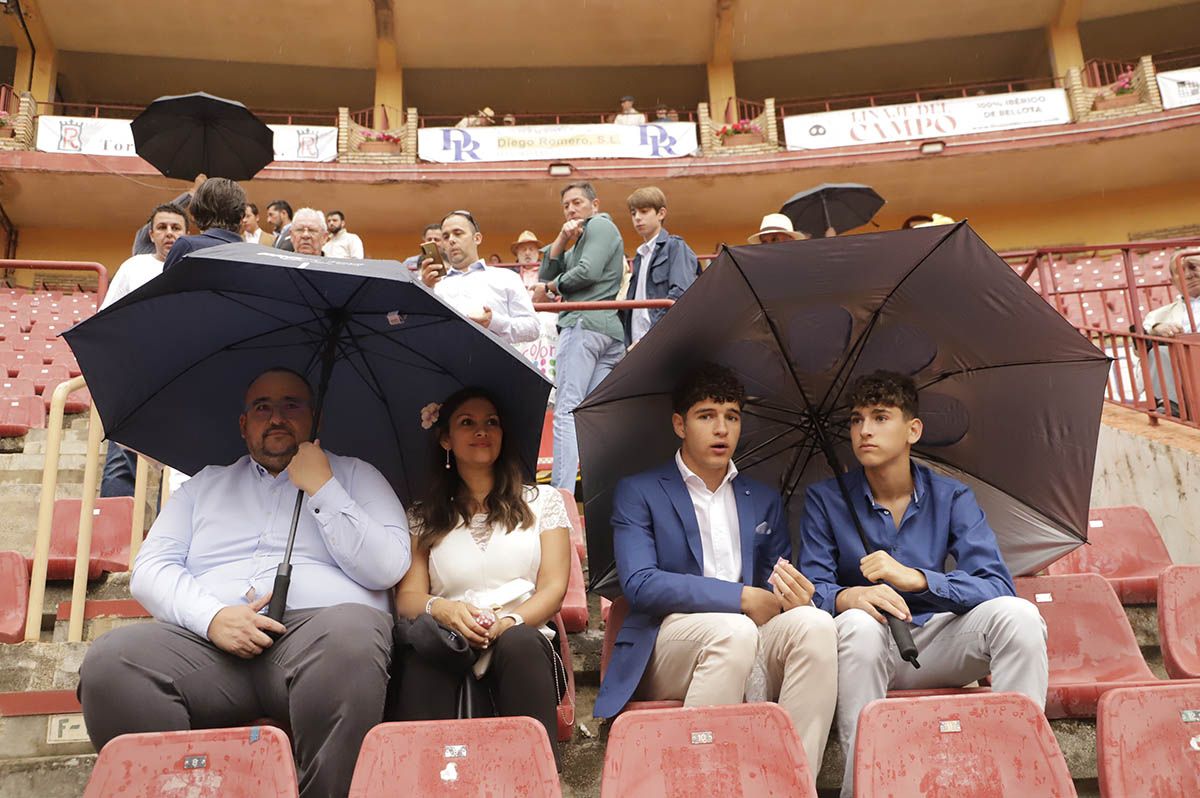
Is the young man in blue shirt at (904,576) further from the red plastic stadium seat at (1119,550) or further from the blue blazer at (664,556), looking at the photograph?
the red plastic stadium seat at (1119,550)

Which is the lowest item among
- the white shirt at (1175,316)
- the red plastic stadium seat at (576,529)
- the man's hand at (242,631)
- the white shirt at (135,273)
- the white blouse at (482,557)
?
the man's hand at (242,631)

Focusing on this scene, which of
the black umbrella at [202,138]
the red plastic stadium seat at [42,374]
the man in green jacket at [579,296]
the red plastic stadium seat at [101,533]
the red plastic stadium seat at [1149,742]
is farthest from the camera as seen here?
the red plastic stadium seat at [42,374]

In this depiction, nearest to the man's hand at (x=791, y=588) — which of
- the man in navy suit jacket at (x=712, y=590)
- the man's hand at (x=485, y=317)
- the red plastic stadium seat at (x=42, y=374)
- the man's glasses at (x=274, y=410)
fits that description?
the man in navy suit jacket at (x=712, y=590)

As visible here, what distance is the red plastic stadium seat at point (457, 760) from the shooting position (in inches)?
71.1

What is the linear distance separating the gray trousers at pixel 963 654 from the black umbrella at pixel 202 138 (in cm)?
562

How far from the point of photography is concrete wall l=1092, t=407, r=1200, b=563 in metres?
4.27

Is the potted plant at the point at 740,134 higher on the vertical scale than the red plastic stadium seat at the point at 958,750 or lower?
higher

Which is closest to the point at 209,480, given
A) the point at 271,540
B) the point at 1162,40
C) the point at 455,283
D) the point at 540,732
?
the point at 271,540

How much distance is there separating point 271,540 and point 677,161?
35.5ft

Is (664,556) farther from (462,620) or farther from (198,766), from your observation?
(198,766)

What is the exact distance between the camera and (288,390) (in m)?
2.62

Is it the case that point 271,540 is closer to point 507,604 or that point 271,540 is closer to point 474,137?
point 507,604

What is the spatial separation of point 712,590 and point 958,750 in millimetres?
754

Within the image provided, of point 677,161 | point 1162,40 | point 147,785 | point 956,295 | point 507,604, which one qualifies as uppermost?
point 1162,40
